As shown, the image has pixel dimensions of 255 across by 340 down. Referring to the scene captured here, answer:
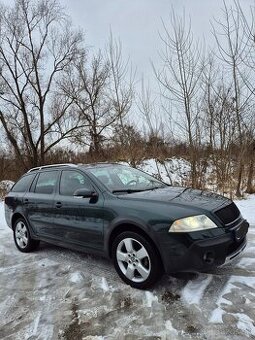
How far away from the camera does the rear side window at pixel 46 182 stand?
5.77 metres

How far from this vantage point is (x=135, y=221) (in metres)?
4.16

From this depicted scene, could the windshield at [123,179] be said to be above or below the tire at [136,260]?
above

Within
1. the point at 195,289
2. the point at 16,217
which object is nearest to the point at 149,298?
the point at 195,289

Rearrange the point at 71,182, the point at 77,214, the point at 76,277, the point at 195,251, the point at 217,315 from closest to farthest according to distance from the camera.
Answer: the point at 217,315 < the point at 195,251 < the point at 76,277 < the point at 77,214 < the point at 71,182

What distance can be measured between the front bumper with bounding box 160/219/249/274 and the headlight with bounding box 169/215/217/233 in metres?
0.06

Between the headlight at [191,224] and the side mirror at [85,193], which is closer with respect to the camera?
the headlight at [191,224]

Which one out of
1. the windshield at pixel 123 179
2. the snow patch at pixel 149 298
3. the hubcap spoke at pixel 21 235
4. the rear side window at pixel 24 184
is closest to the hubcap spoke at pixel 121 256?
the snow patch at pixel 149 298

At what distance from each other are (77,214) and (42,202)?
108cm

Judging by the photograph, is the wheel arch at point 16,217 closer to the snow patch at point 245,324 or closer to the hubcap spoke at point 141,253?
the hubcap spoke at point 141,253

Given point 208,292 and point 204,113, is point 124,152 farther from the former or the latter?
point 208,292

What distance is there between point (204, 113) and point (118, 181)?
7.12 metres

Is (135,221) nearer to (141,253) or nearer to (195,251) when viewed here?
(141,253)

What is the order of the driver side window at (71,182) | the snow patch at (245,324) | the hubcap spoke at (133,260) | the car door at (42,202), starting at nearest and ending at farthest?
the snow patch at (245,324), the hubcap spoke at (133,260), the driver side window at (71,182), the car door at (42,202)

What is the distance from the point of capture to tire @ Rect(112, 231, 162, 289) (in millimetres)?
4035
